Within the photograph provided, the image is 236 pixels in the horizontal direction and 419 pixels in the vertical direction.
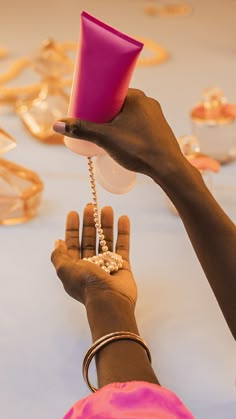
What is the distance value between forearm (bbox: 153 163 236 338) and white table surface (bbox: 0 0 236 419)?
90 mm

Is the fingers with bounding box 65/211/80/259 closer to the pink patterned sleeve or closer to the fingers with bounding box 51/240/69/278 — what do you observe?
the fingers with bounding box 51/240/69/278

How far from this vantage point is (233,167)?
1369 millimetres

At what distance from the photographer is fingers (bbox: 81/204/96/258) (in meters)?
0.97

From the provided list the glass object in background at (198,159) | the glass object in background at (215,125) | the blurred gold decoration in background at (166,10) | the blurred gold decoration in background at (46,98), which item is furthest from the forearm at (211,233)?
the blurred gold decoration in background at (166,10)

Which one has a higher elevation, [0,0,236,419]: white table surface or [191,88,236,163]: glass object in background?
[191,88,236,163]: glass object in background

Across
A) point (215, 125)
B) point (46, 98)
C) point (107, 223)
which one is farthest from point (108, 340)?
point (46, 98)

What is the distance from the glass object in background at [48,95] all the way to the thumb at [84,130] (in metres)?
0.71

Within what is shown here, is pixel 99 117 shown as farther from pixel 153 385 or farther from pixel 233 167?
pixel 233 167

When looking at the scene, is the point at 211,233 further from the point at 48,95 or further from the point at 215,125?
the point at 48,95

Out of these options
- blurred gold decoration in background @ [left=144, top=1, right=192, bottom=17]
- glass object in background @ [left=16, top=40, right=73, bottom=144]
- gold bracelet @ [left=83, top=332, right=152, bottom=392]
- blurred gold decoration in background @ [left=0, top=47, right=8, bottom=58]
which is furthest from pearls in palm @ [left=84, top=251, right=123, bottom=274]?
blurred gold decoration in background @ [left=144, top=1, right=192, bottom=17]

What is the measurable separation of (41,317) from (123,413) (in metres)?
0.31

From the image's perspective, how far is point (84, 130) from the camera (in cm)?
79

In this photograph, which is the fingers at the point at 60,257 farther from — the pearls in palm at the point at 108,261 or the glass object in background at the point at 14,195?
the glass object in background at the point at 14,195

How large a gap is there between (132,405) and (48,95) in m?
0.97
